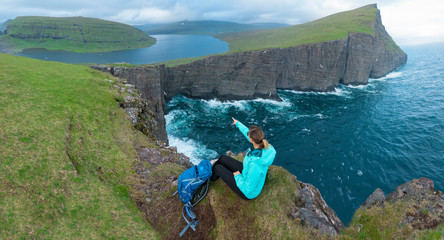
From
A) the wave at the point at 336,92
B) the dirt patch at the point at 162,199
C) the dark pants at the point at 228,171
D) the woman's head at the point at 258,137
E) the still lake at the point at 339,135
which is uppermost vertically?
the woman's head at the point at 258,137

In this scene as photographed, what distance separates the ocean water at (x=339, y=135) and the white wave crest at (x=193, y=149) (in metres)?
0.19

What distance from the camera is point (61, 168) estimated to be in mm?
9695

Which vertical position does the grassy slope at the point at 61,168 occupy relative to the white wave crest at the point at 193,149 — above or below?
above

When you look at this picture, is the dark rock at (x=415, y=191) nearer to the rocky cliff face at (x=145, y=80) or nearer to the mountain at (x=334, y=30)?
the rocky cliff face at (x=145, y=80)

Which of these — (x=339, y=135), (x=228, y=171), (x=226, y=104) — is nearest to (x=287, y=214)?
(x=228, y=171)

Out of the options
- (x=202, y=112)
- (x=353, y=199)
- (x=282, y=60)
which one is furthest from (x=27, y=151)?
(x=282, y=60)

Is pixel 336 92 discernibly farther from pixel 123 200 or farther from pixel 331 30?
pixel 123 200

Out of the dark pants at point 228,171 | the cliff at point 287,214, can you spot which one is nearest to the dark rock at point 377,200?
the cliff at point 287,214

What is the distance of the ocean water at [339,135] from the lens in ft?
97.2

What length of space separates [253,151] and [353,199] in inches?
1101

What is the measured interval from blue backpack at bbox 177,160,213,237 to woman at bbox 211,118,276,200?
2.86 feet

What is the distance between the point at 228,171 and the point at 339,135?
42.6 m

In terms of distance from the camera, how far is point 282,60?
77125 mm

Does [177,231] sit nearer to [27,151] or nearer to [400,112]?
[27,151]
